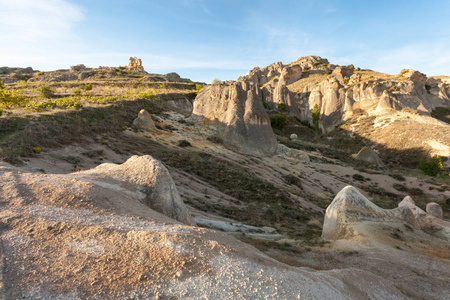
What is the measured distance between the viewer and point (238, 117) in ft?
108

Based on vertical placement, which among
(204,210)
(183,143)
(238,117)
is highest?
(238,117)

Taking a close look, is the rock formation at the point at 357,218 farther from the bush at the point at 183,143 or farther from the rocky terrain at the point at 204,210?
the bush at the point at 183,143

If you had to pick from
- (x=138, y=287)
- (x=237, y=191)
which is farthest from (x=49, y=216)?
(x=237, y=191)

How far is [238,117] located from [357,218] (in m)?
21.8

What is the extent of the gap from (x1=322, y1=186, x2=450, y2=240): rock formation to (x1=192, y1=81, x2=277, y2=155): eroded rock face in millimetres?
17643

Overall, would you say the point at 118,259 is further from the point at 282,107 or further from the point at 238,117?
the point at 282,107

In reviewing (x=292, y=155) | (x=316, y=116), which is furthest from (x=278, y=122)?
(x=292, y=155)

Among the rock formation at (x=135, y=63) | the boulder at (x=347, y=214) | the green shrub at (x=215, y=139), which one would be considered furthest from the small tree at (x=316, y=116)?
the rock formation at (x=135, y=63)

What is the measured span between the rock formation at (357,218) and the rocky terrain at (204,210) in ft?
0.27

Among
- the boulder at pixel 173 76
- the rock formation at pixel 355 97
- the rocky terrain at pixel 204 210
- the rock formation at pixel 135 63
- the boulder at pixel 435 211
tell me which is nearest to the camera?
the rocky terrain at pixel 204 210

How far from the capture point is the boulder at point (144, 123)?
28.2 m

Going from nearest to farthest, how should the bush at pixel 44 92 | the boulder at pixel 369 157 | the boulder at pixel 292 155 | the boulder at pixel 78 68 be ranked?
the boulder at pixel 292 155, the bush at pixel 44 92, the boulder at pixel 369 157, the boulder at pixel 78 68

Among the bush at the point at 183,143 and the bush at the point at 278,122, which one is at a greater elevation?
the bush at the point at 278,122

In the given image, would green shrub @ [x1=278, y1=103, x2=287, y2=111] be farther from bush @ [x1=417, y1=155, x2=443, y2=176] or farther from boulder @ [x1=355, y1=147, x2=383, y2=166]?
bush @ [x1=417, y1=155, x2=443, y2=176]
